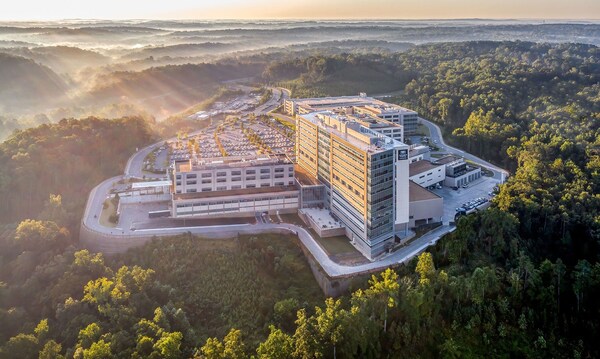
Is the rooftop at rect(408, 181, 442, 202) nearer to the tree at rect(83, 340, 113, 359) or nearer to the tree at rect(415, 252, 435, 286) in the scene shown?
the tree at rect(415, 252, 435, 286)

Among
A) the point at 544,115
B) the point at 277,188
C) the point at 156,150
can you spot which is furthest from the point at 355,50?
the point at 277,188

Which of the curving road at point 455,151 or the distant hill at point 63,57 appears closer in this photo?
the curving road at point 455,151

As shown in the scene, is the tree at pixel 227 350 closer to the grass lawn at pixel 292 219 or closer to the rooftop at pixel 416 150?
the grass lawn at pixel 292 219

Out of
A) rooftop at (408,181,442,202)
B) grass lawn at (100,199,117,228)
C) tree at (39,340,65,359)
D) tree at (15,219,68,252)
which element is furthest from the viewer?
grass lawn at (100,199,117,228)

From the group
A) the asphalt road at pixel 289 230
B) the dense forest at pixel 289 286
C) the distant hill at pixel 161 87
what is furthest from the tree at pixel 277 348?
the distant hill at pixel 161 87

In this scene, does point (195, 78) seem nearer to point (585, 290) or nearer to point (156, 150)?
point (156, 150)

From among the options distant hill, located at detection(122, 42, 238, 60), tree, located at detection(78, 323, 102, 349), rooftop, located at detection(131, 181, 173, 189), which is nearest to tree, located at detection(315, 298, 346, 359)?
tree, located at detection(78, 323, 102, 349)
